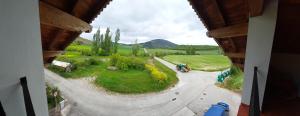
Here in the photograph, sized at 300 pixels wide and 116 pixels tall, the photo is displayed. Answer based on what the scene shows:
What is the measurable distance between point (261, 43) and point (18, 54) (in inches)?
107

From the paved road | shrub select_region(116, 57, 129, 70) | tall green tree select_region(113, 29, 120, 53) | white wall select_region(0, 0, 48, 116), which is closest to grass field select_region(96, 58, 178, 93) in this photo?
the paved road

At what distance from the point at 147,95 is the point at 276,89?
6.64 metres

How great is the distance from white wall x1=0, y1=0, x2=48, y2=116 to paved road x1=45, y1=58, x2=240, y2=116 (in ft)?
18.9

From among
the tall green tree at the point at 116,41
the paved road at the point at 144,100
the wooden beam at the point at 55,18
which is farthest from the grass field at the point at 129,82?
the wooden beam at the point at 55,18

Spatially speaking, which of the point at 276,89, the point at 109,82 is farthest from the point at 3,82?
the point at 109,82

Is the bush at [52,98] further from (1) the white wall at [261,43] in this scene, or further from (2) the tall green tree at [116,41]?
(2) the tall green tree at [116,41]

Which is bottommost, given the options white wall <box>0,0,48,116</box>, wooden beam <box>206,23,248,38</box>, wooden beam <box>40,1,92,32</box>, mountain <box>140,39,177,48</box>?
white wall <box>0,0,48,116</box>

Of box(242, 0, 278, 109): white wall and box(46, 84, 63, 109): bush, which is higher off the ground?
box(242, 0, 278, 109): white wall

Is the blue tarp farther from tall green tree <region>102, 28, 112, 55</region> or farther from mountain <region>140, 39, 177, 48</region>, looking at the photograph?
mountain <region>140, 39, 177, 48</region>

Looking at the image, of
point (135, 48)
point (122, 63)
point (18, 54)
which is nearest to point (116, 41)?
point (135, 48)

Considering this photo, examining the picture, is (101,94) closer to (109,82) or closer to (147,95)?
(109,82)

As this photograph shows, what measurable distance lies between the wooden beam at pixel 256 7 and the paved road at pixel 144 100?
5689 millimetres

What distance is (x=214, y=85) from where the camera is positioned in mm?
11719

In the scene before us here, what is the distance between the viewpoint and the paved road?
290 inches
